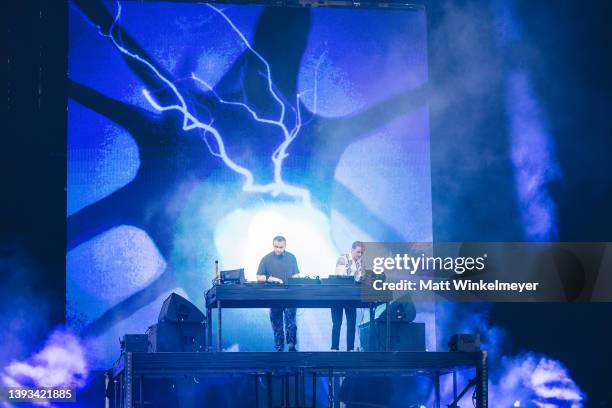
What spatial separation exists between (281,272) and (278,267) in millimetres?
55

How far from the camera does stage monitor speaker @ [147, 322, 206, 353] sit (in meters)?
7.62

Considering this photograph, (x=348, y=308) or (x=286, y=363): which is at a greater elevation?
(x=348, y=308)

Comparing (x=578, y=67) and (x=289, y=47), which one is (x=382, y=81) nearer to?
(x=289, y=47)

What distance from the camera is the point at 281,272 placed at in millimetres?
8852

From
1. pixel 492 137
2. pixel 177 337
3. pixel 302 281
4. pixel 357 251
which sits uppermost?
pixel 492 137

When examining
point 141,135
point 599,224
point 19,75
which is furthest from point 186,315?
point 599,224

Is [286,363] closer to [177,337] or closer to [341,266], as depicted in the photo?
[177,337]

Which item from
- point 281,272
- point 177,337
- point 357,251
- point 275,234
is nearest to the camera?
point 177,337

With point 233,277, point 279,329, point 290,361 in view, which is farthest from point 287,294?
point 279,329

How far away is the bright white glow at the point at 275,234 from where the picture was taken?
9984 millimetres

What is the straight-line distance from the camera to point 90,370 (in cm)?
959

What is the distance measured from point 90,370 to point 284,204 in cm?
246

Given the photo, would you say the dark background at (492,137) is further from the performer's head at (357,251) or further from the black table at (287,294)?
the black table at (287,294)

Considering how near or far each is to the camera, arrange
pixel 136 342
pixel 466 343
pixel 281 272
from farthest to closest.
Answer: pixel 281 272, pixel 466 343, pixel 136 342
